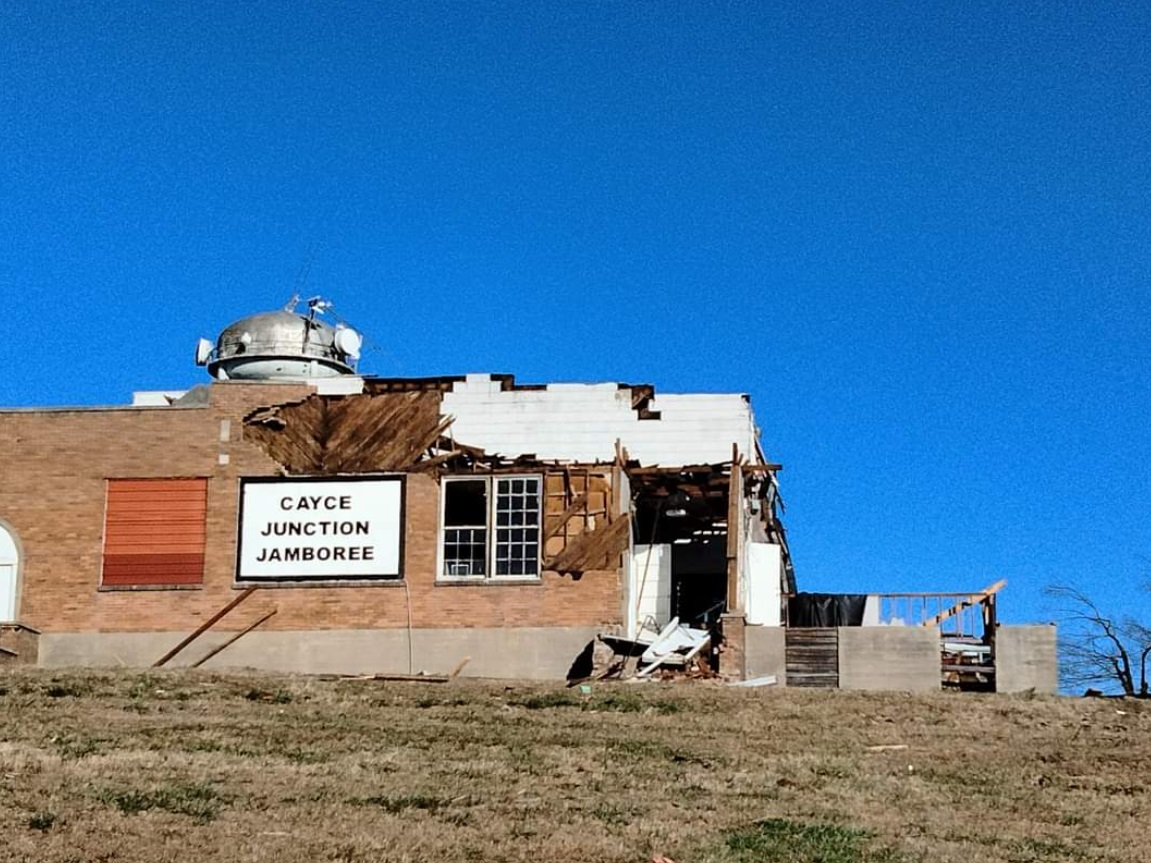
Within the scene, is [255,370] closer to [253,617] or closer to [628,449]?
[253,617]

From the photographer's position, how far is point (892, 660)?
30516 millimetres

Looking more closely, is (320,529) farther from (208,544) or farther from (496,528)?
(496,528)

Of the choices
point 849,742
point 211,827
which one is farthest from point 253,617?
point 211,827

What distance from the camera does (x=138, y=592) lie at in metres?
34.1

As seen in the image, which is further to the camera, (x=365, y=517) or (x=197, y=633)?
(x=365, y=517)

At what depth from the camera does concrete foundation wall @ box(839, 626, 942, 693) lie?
99.8ft

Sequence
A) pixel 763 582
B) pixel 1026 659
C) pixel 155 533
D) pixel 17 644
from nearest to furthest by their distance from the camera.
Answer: pixel 1026 659 < pixel 17 644 < pixel 155 533 < pixel 763 582

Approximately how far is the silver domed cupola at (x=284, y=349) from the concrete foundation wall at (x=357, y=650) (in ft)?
22.3

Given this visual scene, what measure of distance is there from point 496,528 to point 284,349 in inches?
308

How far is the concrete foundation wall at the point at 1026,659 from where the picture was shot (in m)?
30.1

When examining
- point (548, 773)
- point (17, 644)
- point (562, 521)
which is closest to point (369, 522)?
point (562, 521)

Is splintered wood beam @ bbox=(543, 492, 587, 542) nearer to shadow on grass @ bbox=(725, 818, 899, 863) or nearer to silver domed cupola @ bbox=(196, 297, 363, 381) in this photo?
silver domed cupola @ bbox=(196, 297, 363, 381)

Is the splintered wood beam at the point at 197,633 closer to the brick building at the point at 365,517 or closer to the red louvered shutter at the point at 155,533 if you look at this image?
the brick building at the point at 365,517

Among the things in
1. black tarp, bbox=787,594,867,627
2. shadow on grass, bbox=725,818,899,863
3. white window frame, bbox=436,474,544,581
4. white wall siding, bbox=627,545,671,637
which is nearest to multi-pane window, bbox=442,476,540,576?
white window frame, bbox=436,474,544,581
